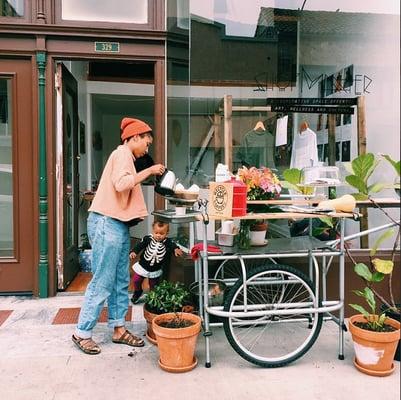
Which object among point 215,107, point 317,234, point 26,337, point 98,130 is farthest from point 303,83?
point 98,130

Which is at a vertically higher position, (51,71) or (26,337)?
(51,71)

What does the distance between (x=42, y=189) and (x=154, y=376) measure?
2.18 meters

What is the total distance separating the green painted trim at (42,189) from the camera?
4.30 meters

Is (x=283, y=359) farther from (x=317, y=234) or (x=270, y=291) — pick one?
(x=317, y=234)

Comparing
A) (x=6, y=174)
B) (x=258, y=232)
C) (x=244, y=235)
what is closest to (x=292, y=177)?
(x=258, y=232)

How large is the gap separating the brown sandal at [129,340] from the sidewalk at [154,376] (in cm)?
5

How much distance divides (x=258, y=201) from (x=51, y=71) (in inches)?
93.5

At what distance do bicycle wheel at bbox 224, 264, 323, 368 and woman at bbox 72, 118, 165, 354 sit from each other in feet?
2.65

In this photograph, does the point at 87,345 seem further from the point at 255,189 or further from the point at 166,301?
the point at 255,189

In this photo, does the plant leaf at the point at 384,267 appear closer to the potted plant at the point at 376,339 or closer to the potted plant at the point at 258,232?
the potted plant at the point at 376,339

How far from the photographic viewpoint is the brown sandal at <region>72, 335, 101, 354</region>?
3.30m

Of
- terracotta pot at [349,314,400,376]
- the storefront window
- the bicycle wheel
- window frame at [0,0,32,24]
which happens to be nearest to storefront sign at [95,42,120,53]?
window frame at [0,0,32,24]

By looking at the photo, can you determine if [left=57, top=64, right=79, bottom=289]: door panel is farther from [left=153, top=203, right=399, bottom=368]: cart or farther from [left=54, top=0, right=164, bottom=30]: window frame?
[left=153, top=203, right=399, bottom=368]: cart

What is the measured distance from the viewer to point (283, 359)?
3146 mm
